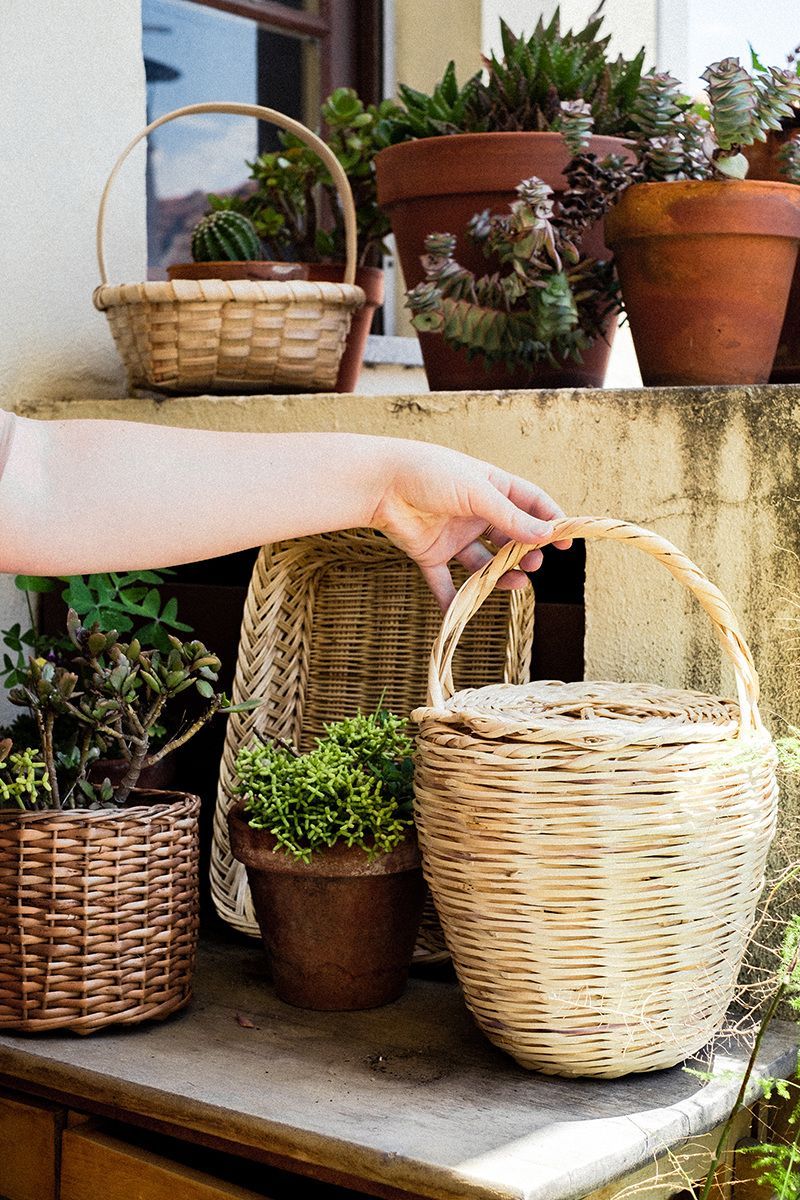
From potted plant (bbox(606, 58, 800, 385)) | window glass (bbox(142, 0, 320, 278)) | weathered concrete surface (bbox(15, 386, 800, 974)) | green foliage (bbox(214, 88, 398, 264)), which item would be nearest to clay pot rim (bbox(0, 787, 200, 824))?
weathered concrete surface (bbox(15, 386, 800, 974))

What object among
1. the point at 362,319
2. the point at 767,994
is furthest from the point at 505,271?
the point at 767,994

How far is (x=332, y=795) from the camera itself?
1.44m

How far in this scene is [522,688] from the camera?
1437 mm

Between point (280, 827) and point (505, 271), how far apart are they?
2.57 ft

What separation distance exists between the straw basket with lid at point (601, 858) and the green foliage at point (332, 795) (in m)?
0.12

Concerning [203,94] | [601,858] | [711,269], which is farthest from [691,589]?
[203,94]

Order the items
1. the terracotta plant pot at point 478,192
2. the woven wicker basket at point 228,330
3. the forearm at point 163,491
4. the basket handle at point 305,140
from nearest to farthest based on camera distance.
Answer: the forearm at point 163,491 → the terracotta plant pot at point 478,192 → the woven wicker basket at point 228,330 → the basket handle at point 305,140

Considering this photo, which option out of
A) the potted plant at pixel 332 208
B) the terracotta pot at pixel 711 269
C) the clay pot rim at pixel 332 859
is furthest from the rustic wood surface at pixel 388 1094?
the potted plant at pixel 332 208

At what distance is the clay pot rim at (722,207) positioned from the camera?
1.46m

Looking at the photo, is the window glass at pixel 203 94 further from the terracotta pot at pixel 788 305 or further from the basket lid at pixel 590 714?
the basket lid at pixel 590 714

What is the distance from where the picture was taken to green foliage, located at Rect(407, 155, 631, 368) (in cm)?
159

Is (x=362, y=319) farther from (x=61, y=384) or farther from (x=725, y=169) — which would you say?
(x=725, y=169)

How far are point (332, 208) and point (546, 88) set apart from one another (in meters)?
0.55

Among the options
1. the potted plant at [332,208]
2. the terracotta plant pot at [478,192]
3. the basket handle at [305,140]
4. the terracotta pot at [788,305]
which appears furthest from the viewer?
the potted plant at [332,208]
